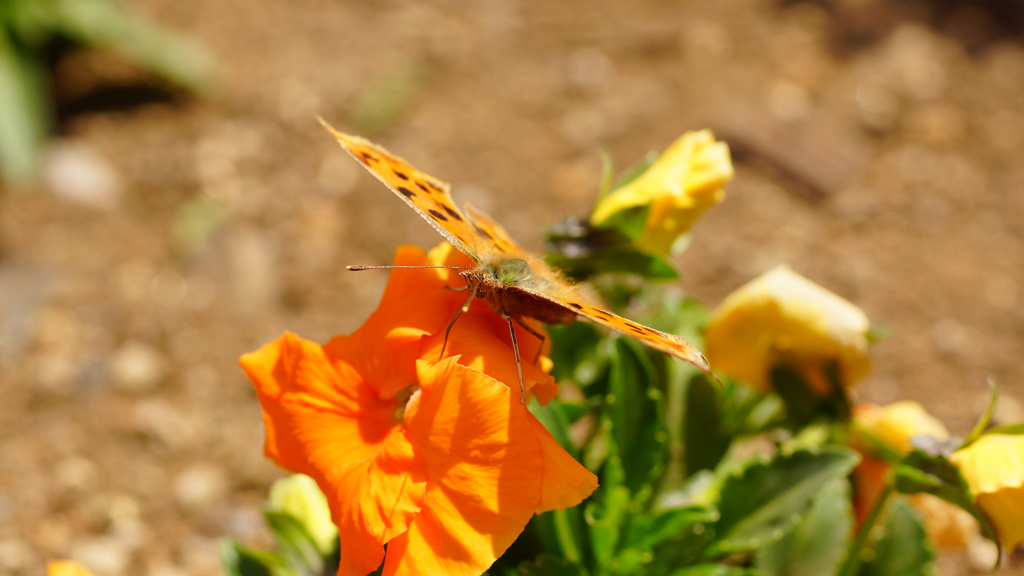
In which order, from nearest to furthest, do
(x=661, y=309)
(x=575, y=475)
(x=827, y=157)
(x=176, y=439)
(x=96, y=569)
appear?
(x=575, y=475), (x=661, y=309), (x=96, y=569), (x=176, y=439), (x=827, y=157)

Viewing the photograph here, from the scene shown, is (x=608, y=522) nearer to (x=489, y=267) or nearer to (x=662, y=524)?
(x=662, y=524)

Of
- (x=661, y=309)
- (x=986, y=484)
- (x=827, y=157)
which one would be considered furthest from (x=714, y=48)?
(x=986, y=484)

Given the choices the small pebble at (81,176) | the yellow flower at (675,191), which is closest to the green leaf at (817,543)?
the yellow flower at (675,191)

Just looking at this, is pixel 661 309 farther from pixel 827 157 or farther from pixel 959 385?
pixel 827 157

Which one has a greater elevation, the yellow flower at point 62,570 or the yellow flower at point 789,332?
the yellow flower at point 789,332

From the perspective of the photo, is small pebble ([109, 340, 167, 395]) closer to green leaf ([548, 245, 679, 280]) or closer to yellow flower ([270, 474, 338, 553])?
yellow flower ([270, 474, 338, 553])

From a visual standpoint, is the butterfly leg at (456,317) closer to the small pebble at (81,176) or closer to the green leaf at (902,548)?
the green leaf at (902,548)

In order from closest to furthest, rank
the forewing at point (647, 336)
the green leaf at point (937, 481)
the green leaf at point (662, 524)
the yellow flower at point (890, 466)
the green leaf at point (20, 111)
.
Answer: the forewing at point (647, 336) < the green leaf at point (937, 481) < the green leaf at point (662, 524) < the yellow flower at point (890, 466) < the green leaf at point (20, 111)
